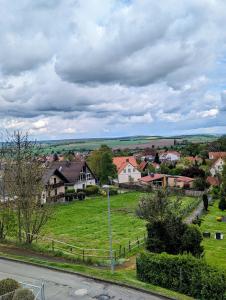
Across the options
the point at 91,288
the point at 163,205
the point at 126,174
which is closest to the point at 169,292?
the point at 91,288

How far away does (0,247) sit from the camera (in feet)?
95.1

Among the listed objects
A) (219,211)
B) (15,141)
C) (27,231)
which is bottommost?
(219,211)

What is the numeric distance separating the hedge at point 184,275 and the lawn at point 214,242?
2.93 feet

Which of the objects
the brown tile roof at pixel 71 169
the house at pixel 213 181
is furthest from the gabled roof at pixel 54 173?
the house at pixel 213 181

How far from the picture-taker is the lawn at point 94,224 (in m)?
36.0

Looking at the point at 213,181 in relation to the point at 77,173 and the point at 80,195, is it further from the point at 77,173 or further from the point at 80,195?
the point at 80,195

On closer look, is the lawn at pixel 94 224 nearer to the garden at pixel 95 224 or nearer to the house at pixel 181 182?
the garden at pixel 95 224

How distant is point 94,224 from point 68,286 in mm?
23771

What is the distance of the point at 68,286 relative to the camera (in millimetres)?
20547

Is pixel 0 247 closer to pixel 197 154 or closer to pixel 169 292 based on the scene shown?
pixel 169 292

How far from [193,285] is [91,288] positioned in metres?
5.32

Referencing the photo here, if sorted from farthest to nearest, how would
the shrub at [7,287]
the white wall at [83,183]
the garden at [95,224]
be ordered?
the white wall at [83,183] → the garden at [95,224] → the shrub at [7,287]

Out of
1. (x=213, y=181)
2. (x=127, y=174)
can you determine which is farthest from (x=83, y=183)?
(x=213, y=181)

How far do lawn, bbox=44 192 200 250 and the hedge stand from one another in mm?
10674
